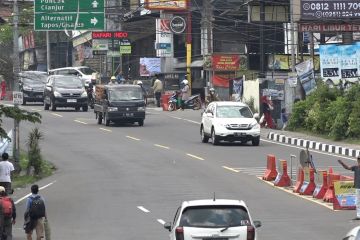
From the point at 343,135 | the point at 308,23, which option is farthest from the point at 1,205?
the point at 308,23

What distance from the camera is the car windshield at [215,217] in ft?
49.7

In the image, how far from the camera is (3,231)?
19.2 meters

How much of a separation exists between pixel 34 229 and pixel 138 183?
10.1 meters

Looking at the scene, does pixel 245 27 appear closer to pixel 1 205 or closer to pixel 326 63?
pixel 326 63

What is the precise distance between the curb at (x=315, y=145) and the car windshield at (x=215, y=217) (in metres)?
20.8

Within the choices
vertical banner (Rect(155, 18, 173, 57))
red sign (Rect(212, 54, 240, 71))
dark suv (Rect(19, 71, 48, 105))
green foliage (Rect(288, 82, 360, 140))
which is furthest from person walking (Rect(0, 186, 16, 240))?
vertical banner (Rect(155, 18, 173, 57))

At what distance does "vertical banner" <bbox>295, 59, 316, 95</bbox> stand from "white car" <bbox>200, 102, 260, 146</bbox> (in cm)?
723

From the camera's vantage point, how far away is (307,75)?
4834 cm

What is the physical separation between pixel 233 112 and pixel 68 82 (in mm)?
19694

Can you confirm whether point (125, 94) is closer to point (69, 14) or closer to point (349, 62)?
point (69, 14)

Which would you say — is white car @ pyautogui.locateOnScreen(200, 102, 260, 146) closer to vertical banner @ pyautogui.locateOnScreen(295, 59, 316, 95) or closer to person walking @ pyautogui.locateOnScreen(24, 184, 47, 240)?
vertical banner @ pyautogui.locateOnScreen(295, 59, 316, 95)

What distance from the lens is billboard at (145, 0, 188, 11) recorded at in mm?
67500

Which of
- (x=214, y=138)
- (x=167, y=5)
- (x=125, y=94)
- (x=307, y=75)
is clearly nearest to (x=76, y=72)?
(x=167, y=5)

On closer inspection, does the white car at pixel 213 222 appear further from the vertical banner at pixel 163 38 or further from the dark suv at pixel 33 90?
the vertical banner at pixel 163 38
